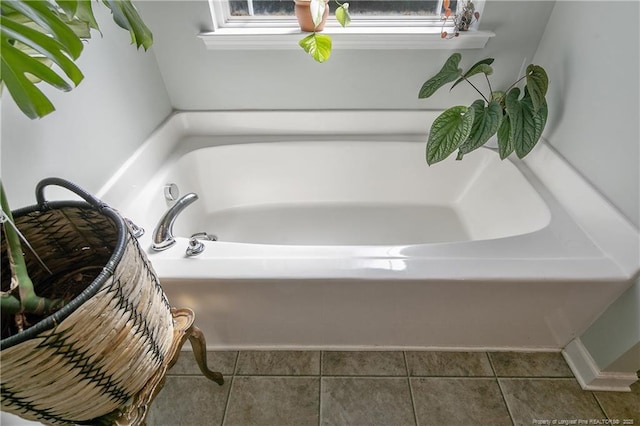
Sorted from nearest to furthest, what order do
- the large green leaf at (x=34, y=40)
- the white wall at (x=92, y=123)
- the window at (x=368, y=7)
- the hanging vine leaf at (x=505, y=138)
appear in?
the large green leaf at (x=34, y=40) < the white wall at (x=92, y=123) < the hanging vine leaf at (x=505, y=138) < the window at (x=368, y=7)

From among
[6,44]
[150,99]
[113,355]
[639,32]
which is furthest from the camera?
[150,99]

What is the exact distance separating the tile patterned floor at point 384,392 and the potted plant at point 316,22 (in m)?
1.05

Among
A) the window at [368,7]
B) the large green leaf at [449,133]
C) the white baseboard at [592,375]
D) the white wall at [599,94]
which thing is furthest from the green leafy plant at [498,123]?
the white baseboard at [592,375]

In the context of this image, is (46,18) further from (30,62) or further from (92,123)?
(92,123)

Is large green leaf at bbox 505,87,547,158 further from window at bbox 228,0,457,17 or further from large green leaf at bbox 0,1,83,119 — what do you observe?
large green leaf at bbox 0,1,83,119

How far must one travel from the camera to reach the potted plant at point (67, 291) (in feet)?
1.42

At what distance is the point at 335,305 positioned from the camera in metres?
0.92

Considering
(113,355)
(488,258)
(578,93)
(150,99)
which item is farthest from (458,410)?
(150,99)

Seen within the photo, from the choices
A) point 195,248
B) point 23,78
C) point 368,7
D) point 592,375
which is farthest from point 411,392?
point 368,7

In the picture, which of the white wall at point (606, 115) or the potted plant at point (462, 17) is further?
the potted plant at point (462, 17)

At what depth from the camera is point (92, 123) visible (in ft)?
3.23

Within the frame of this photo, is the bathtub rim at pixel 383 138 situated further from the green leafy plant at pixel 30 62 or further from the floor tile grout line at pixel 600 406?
the green leafy plant at pixel 30 62

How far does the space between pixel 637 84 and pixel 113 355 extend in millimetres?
1340

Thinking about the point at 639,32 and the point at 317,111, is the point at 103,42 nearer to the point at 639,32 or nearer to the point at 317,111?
the point at 317,111
